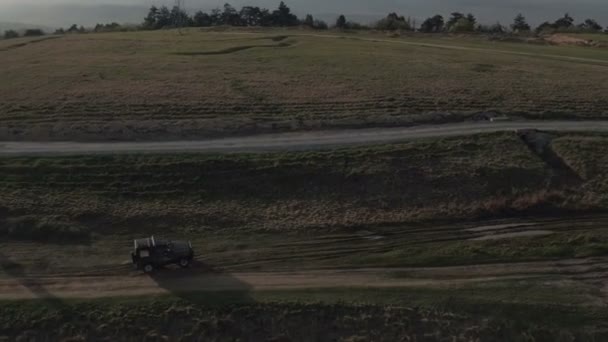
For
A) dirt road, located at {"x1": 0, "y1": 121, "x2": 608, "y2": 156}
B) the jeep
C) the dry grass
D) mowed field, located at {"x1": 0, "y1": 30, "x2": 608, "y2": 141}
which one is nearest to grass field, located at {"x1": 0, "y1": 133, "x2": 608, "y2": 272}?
the dry grass

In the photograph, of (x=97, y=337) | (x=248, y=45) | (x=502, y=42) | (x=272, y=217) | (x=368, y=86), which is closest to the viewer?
(x=97, y=337)

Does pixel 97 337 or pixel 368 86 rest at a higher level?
pixel 368 86

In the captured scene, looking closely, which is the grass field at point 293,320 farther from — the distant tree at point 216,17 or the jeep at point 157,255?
the distant tree at point 216,17

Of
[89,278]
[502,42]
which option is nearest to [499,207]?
[89,278]

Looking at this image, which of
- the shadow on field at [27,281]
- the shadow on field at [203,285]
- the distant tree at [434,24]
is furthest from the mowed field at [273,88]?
the distant tree at [434,24]

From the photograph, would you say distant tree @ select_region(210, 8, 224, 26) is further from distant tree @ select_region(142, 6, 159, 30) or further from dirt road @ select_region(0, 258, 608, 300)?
dirt road @ select_region(0, 258, 608, 300)

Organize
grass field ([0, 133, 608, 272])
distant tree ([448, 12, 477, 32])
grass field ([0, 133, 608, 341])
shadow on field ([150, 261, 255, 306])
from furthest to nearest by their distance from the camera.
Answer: distant tree ([448, 12, 477, 32])
grass field ([0, 133, 608, 272])
shadow on field ([150, 261, 255, 306])
grass field ([0, 133, 608, 341])

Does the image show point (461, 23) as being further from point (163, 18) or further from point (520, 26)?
point (163, 18)

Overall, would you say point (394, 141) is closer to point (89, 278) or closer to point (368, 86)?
point (368, 86)
